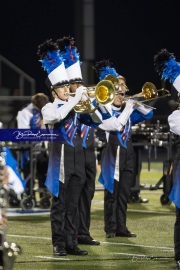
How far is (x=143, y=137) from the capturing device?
52.3 feet

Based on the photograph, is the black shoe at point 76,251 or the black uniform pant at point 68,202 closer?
the black uniform pant at point 68,202

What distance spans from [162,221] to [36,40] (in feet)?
67.6

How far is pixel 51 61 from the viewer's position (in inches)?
403

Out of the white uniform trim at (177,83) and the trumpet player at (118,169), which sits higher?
the white uniform trim at (177,83)

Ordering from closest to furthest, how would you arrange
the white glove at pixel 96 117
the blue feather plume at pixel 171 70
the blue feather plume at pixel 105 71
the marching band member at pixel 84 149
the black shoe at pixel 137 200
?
the blue feather plume at pixel 171 70 < the white glove at pixel 96 117 < the marching band member at pixel 84 149 < the blue feather plume at pixel 105 71 < the black shoe at pixel 137 200

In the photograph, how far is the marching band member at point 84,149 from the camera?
34.9 feet

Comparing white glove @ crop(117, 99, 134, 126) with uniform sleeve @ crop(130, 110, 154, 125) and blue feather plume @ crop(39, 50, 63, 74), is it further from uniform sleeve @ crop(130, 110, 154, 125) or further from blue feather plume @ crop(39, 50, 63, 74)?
blue feather plume @ crop(39, 50, 63, 74)

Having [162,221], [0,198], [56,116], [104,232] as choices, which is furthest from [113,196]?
[0,198]

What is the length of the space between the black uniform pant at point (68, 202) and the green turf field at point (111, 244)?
0.68 ft

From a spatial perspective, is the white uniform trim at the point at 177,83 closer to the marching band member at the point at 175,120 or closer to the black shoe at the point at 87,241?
the marching band member at the point at 175,120

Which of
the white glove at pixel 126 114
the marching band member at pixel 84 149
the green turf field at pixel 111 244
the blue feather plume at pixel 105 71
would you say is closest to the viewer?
the green turf field at pixel 111 244

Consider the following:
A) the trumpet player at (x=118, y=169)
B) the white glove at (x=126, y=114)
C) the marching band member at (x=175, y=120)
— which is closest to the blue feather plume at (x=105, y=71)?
the trumpet player at (x=118, y=169)

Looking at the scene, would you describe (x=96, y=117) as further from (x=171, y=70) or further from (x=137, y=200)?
(x=137, y=200)

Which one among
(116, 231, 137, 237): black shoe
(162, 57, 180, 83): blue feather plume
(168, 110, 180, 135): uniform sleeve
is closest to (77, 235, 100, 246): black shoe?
(116, 231, 137, 237): black shoe
